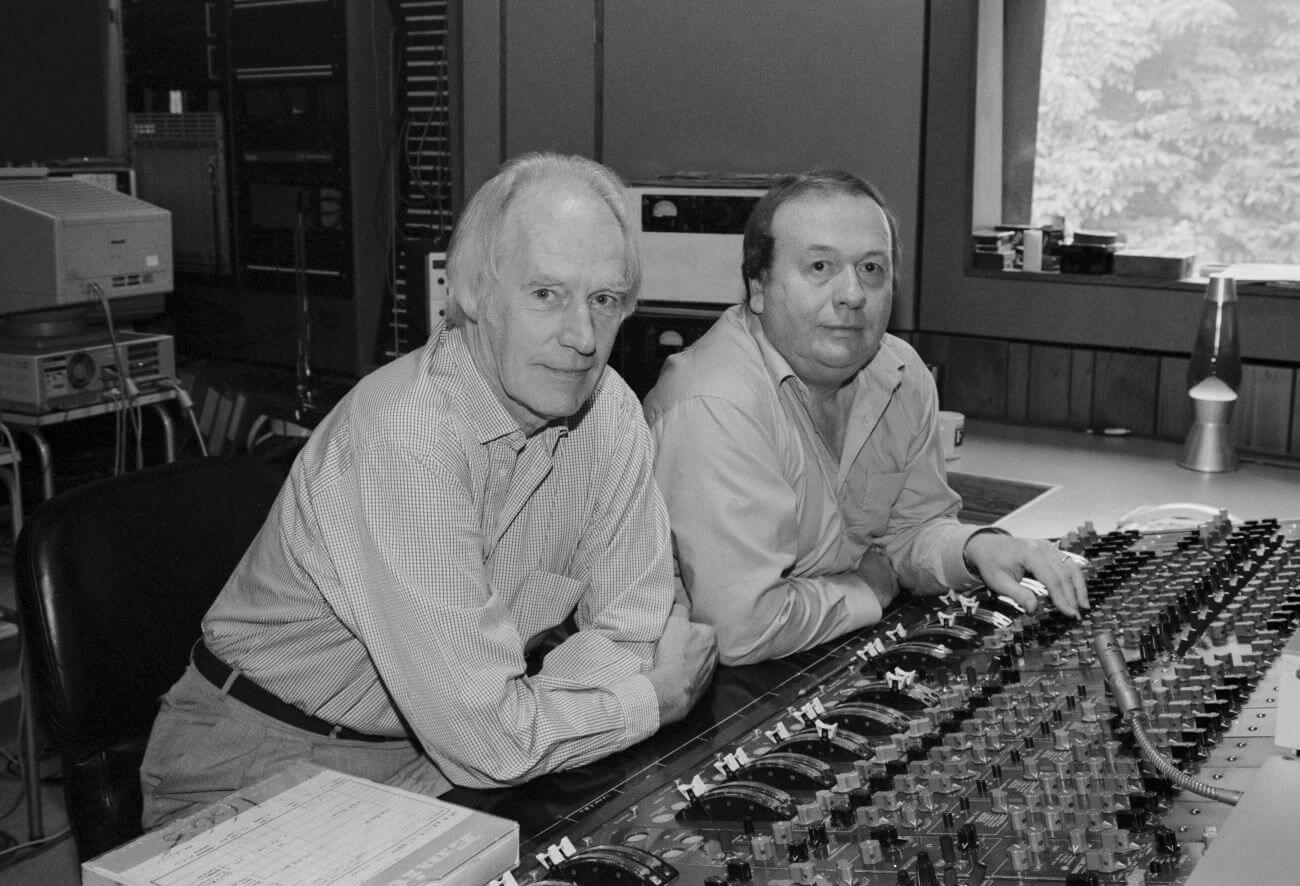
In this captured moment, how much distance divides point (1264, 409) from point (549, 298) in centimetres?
216

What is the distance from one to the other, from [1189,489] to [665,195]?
1.27 meters

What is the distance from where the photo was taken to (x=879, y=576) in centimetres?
207

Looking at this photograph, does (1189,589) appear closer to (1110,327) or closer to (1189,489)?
(1189,489)

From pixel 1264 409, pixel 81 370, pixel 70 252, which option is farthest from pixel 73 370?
pixel 1264 409

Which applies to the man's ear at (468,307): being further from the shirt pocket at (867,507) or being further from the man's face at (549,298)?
the shirt pocket at (867,507)

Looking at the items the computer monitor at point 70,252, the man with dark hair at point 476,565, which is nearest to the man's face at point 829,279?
the man with dark hair at point 476,565

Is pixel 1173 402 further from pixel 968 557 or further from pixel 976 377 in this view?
pixel 968 557

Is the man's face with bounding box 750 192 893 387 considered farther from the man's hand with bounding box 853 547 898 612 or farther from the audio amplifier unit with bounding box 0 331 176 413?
the audio amplifier unit with bounding box 0 331 176 413

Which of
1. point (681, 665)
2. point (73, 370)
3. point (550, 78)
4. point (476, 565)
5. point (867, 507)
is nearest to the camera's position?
point (476, 565)

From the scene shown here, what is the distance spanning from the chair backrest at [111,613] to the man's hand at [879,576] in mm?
924

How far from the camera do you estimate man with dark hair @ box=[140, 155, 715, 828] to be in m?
1.37

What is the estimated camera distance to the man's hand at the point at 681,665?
1502 mm

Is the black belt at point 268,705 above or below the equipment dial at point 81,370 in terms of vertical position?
below

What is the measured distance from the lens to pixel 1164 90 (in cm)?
312
